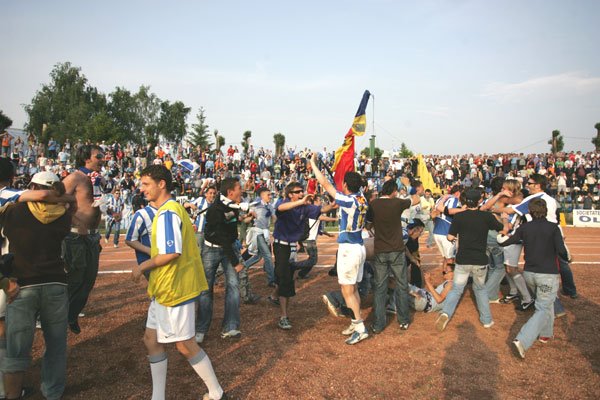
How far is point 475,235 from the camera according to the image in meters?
6.16

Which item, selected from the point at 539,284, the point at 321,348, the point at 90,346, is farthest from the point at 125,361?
the point at 539,284

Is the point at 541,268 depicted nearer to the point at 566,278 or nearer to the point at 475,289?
the point at 475,289

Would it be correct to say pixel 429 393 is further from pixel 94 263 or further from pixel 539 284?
pixel 94 263

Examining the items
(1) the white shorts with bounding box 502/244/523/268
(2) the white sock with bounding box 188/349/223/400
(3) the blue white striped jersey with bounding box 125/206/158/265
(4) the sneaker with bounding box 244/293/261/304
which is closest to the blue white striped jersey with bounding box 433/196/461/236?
(1) the white shorts with bounding box 502/244/523/268

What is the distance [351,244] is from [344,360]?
1466 mm

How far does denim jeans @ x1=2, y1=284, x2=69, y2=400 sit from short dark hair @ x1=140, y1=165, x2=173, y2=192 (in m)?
1.29

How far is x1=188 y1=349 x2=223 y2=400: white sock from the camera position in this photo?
12.2 feet

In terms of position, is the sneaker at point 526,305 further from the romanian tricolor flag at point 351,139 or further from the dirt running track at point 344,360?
the romanian tricolor flag at point 351,139

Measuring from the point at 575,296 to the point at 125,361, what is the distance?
24.3 ft

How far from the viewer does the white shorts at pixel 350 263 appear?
5.68 metres

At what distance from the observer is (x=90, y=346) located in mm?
5559

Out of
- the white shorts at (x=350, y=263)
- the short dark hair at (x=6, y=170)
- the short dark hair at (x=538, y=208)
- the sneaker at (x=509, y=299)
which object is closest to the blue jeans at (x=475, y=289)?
the short dark hair at (x=538, y=208)

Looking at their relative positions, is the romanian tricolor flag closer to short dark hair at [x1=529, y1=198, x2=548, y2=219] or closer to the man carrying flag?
the man carrying flag

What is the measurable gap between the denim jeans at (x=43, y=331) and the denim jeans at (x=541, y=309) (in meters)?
4.96
